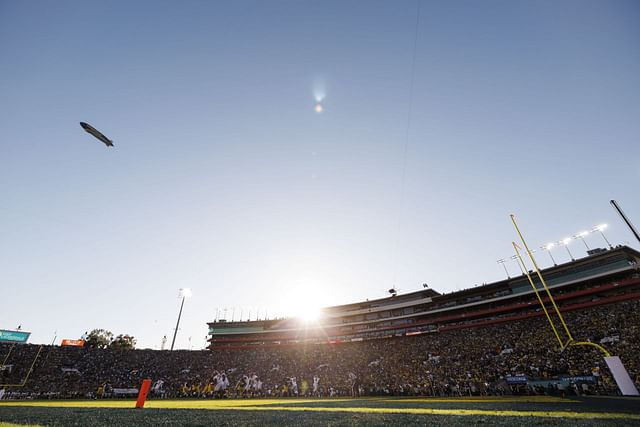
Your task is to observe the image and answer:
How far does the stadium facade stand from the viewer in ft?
137

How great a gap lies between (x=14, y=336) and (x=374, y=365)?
68827 mm

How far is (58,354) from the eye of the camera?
51.7 m

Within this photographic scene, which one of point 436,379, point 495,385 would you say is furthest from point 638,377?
point 436,379

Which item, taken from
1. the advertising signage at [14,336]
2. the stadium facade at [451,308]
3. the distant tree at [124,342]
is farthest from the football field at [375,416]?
the distant tree at [124,342]

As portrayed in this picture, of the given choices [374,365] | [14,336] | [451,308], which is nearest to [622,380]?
[374,365]

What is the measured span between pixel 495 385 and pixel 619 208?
2577 cm

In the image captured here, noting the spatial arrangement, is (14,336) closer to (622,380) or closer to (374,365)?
(374,365)

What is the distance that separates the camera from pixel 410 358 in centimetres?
4675

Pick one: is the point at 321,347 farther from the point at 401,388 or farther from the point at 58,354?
the point at 58,354

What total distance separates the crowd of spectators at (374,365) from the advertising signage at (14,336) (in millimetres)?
10421

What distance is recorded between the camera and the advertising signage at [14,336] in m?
57.0

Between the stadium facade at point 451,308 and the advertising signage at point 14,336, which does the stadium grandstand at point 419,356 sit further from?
the advertising signage at point 14,336

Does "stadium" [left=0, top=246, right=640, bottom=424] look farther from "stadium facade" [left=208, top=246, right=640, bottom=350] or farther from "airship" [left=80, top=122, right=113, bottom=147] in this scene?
"airship" [left=80, top=122, right=113, bottom=147]

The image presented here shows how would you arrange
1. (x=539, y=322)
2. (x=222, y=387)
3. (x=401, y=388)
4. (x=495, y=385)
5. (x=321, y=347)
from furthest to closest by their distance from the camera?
(x=321, y=347)
(x=222, y=387)
(x=539, y=322)
(x=401, y=388)
(x=495, y=385)
